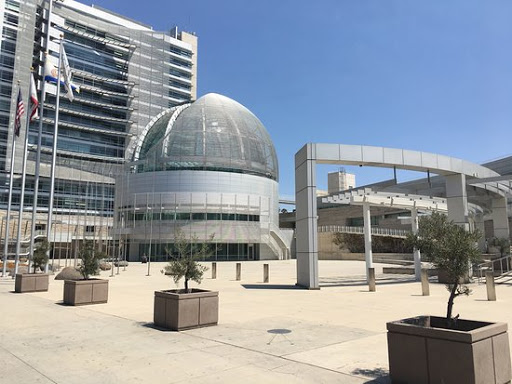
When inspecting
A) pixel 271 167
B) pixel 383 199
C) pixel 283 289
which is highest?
pixel 271 167

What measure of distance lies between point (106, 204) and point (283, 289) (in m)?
74.4

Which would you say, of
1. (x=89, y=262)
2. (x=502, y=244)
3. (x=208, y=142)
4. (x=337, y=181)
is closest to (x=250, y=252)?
(x=208, y=142)

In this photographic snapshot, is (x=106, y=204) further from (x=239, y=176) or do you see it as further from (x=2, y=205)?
(x=239, y=176)

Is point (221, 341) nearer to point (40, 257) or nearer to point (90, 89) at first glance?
point (40, 257)

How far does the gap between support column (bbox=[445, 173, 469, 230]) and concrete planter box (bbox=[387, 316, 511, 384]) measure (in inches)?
732

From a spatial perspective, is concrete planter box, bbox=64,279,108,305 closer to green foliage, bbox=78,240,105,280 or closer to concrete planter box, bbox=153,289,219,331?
green foliage, bbox=78,240,105,280

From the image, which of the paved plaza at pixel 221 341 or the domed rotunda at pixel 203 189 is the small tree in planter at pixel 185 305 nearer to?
the paved plaza at pixel 221 341

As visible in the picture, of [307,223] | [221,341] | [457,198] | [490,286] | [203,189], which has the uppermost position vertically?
[203,189]

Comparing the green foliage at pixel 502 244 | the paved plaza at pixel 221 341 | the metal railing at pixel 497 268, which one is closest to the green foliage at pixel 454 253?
the paved plaza at pixel 221 341

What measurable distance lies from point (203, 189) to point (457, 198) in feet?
138

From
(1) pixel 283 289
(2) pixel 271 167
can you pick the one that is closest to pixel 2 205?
(2) pixel 271 167

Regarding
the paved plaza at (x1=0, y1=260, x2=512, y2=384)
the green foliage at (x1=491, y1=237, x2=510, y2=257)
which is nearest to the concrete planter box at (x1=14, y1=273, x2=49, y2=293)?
the paved plaza at (x1=0, y1=260, x2=512, y2=384)

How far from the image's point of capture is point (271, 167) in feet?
231

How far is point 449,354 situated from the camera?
16.6 ft
